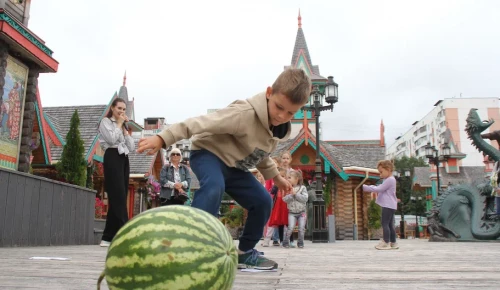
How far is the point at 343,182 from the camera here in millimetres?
22531

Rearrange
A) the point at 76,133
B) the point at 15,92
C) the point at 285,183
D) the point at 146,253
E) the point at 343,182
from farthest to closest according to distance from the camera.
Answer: the point at 343,182 → the point at 76,133 → the point at 15,92 → the point at 285,183 → the point at 146,253

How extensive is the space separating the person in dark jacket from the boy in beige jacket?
377 centimetres

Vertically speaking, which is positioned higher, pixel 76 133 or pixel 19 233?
pixel 76 133

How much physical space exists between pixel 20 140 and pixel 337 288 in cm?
1041

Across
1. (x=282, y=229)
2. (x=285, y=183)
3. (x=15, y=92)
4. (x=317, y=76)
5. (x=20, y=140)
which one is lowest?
(x=282, y=229)

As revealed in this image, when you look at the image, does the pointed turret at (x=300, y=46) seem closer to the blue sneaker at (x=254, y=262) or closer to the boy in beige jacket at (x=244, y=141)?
the boy in beige jacket at (x=244, y=141)

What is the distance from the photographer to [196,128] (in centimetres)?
303

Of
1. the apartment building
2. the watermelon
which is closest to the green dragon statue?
the watermelon

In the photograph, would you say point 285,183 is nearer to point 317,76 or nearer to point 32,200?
point 32,200

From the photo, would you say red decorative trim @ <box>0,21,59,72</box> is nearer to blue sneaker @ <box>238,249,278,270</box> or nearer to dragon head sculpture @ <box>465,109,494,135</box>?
blue sneaker @ <box>238,249,278,270</box>

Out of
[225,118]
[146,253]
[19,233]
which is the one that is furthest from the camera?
[19,233]

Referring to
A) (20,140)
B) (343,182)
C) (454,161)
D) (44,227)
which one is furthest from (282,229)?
(454,161)

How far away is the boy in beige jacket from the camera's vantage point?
10.2 ft

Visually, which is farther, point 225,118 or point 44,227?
point 44,227
